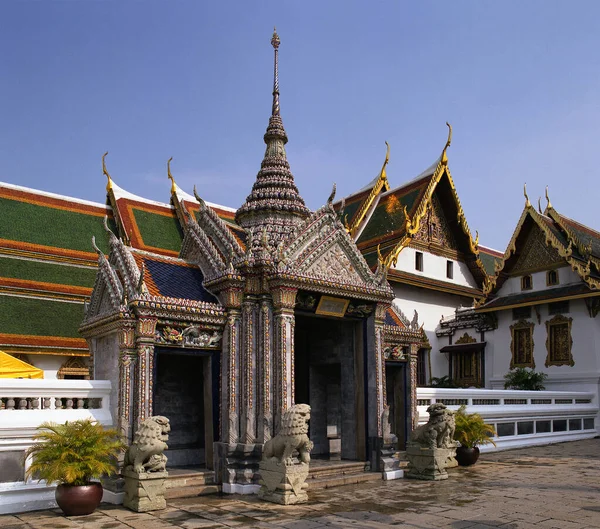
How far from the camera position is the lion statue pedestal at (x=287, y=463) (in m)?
8.63

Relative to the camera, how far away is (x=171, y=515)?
25.6 feet

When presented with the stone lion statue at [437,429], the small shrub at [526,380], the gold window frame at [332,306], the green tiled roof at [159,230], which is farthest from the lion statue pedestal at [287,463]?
the green tiled roof at [159,230]


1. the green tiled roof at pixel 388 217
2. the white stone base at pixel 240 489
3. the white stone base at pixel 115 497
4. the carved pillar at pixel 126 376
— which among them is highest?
the green tiled roof at pixel 388 217

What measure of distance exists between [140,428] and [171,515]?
1.19 m

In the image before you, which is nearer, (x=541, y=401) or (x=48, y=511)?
(x=48, y=511)

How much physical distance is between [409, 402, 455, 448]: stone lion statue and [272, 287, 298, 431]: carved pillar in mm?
2666

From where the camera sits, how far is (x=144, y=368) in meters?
8.95

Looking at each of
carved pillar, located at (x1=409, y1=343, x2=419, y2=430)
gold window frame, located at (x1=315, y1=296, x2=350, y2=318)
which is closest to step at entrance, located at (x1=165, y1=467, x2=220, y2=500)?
gold window frame, located at (x1=315, y1=296, x2=350, y2=318)

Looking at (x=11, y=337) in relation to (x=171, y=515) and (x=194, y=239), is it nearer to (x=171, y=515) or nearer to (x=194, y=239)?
(x=194, y=239)

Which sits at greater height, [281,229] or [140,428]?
[281,229]

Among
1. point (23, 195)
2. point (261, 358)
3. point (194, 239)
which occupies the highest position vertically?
point (23, 195)

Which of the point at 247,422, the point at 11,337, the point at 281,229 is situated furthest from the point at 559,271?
the point at 11,337

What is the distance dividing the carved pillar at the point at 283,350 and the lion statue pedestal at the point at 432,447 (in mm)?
2640

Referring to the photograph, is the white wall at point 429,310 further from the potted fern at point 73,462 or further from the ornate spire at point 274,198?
the potted fern at point 73,462
